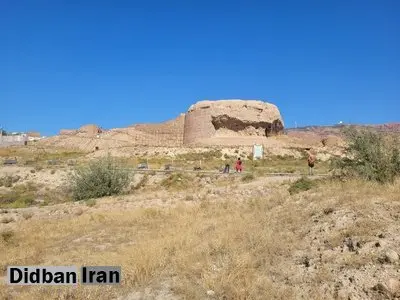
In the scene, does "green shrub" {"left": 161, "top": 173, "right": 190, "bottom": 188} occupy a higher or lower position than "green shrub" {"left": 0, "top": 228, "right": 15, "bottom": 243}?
higher

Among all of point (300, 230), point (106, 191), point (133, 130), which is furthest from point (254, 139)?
point (300, 230)

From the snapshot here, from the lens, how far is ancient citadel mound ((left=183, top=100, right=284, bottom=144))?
56812mm

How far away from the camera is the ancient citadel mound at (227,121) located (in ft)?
186

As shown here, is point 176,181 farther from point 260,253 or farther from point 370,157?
point 260,253

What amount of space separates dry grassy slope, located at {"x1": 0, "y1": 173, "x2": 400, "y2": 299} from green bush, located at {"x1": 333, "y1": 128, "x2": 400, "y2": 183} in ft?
9.19

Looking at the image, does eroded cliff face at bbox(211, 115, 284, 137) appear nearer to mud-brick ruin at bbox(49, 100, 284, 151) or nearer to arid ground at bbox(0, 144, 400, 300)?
mud-brick ruin at bbox(49, 100, 284, 151)

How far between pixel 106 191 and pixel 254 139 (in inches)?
1391

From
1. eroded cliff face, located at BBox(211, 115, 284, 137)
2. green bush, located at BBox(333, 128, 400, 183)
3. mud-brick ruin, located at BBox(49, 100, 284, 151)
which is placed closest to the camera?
green bush, located at BBox(333, 128, 400, 183)

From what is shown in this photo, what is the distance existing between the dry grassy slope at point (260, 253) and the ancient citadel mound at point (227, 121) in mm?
44731

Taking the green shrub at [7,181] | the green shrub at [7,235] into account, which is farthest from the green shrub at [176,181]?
the green shrub at [7,181]

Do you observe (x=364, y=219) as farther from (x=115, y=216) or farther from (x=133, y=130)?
(x=133, y=130)

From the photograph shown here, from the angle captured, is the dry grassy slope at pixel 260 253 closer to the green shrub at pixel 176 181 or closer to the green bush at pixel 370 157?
the green bush at pixel 370 157

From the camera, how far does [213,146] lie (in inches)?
2071

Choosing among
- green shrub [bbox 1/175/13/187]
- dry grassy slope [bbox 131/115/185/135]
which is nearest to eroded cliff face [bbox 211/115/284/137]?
dry grassy slope [bbox 131/115/185/135]
